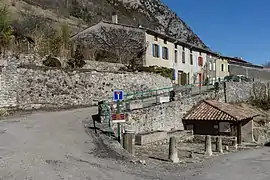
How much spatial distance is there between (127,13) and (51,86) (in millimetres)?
58754

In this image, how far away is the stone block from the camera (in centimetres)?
1819

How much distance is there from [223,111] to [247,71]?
4062 centimetres

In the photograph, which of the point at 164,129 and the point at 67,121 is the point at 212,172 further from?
the point at 164,129

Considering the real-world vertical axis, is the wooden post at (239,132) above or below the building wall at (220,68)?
below

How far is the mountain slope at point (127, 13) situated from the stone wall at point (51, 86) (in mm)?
33520

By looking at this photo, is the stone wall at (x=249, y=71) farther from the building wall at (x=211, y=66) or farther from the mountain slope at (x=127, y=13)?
the mountain slope at (x=127, y=13)

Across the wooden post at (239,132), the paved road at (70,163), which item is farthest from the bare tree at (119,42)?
the paved road at (70,163)

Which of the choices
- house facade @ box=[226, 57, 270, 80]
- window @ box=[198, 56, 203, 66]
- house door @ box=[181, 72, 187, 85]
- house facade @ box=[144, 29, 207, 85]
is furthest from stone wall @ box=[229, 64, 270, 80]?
house door @ box=[181, 72, 187, 85]

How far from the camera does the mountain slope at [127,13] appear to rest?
63594mm

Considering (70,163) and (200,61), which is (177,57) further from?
(70,163)

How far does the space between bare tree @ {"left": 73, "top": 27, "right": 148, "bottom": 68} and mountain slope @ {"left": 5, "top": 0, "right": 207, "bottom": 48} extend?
848 inches

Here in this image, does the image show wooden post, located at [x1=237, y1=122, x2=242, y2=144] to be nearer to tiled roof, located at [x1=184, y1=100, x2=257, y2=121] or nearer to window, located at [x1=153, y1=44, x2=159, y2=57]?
tiled roof, located at [x1=184, y1=100, x2=257, y2=121]

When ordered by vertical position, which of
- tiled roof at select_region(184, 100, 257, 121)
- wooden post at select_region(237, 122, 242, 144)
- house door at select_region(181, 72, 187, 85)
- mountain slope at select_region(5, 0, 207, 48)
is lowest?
wooden post at select_region(237, 122, 242, 144)

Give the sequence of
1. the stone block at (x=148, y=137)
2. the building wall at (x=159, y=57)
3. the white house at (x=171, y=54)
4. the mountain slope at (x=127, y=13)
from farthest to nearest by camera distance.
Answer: the mountain slope at (x=127, y=13), the white house at (x=171, y=54), the building wall at (x=159, y=57), the stone block at (x=148, y=137)
